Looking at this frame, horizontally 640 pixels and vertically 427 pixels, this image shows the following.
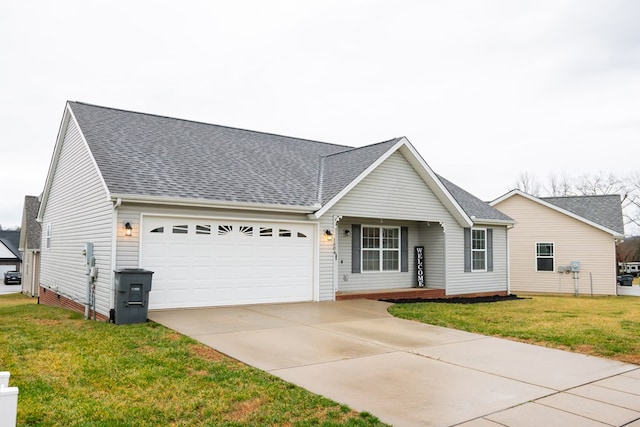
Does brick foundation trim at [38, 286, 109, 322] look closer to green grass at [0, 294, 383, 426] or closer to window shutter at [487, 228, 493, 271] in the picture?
green grass at [0, 294, 383, 426]

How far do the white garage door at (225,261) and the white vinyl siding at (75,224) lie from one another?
3.40ft

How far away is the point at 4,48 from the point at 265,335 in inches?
563

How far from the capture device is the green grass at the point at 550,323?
26.0 feet

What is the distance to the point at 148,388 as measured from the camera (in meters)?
5.26

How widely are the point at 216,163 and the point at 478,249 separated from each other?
1001 cm

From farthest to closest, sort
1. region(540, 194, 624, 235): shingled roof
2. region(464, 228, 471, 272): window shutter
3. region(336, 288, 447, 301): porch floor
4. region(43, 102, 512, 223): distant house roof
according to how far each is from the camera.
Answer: region(540, 194, 624, 235): shingled roof → region(464, 228, 471, 272): window shutter → region(336, 288, 447, 301): porch floor → region(43, 102, 512, 223): distant house roof

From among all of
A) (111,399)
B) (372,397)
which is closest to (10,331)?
(111,399)

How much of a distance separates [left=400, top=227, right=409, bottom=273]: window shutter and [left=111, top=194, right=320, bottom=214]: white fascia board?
4837 millimetres

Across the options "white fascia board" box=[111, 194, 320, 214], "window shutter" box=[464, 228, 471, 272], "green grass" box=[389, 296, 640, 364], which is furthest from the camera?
"window shutter" box=[464, 228, 471, 272]

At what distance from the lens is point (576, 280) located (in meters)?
21.7

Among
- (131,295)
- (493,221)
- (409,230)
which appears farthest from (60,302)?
(493,221)

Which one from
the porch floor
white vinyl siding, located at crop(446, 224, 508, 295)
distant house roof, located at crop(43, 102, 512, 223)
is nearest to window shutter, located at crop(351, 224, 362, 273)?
the porch floor

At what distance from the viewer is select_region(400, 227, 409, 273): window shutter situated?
16.5 m

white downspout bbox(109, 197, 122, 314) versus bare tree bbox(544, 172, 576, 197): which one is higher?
bare tree bbox(544, 172, 576, 197)
